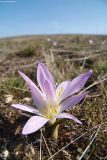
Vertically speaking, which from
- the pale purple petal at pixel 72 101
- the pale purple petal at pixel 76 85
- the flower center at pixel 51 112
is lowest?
the flower center at pixel 51 112

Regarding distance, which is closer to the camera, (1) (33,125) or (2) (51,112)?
(1) (33,125)

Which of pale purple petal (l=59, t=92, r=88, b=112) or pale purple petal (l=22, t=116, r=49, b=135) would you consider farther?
pale purple petal (l=59, t=92, r=88, b=112)

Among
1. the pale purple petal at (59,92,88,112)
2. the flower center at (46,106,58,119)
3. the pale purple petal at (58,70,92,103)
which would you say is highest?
the pale purple petal at (58,70,92,103)

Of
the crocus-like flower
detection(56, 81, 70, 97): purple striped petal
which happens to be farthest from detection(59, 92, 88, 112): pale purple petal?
detection(56, 81, 70, 97): purple striped petal

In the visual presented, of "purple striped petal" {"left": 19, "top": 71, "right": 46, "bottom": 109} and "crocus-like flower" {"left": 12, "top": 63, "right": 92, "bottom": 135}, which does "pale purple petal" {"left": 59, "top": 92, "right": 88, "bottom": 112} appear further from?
"purple striped petal" {"left": 19, "top": 71, "right": 46, "bottom": 109}

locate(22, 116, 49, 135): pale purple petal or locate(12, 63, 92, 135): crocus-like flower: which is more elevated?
locate(12, 63, 92, 135): crocus-like flower

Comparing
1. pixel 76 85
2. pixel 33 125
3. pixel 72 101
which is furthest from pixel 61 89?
pixel 33 125

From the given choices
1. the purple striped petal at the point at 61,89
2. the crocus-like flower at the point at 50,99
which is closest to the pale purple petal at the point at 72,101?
the crocus-like flower at the point at 50,99

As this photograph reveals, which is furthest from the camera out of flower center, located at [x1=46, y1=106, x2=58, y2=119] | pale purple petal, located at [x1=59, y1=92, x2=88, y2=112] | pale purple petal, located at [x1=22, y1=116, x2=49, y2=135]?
flower center, located at [x1=46, y1=106, x2=58, y2=119]

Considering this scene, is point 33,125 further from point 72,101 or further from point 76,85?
point 76,85

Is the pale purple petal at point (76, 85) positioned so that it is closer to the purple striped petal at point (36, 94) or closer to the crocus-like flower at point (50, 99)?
the crocus-like flower at point (50, 99)
